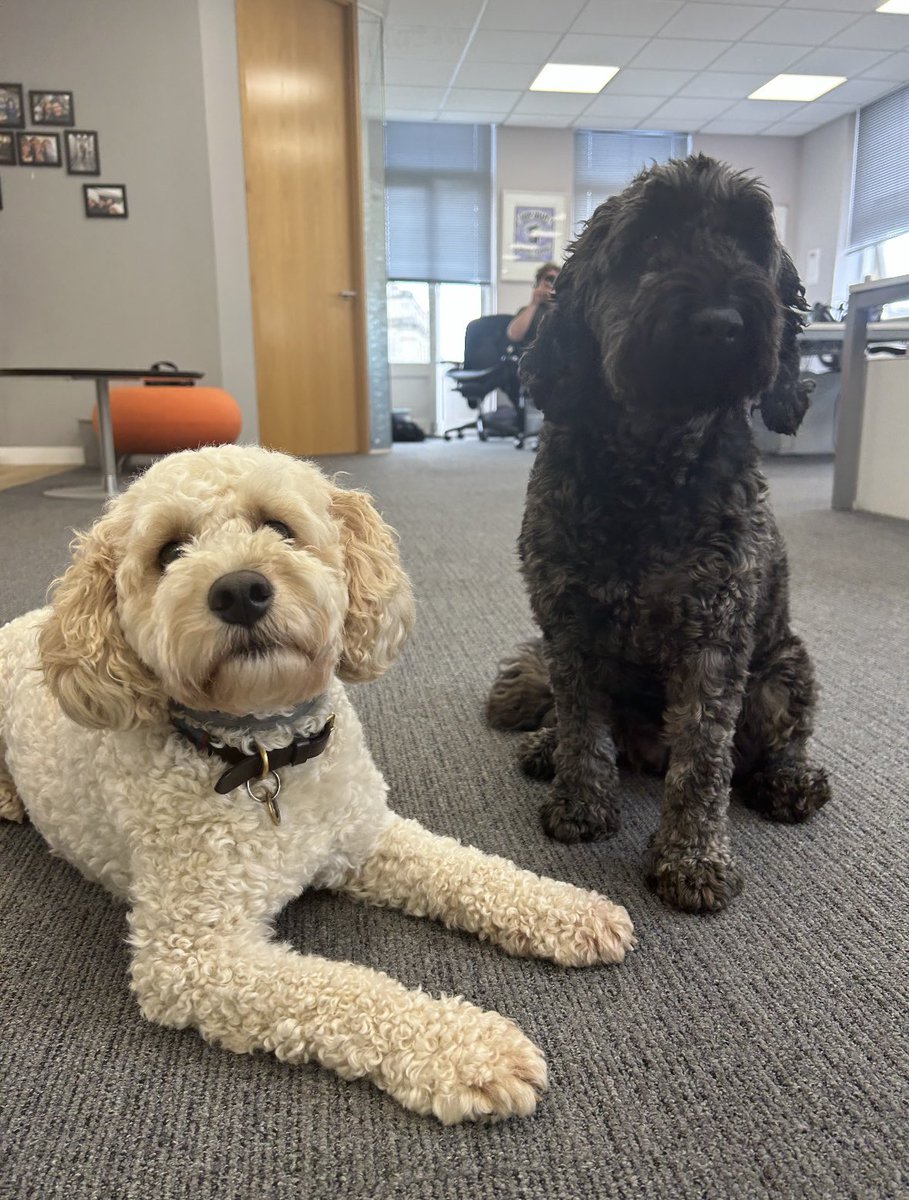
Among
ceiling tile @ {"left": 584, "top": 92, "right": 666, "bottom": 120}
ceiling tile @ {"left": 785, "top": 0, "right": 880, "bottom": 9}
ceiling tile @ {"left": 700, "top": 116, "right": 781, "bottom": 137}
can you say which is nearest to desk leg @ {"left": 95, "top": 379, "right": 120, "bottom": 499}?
ceiling tile @ {"left": 785, "top": 0, "right": 880, "bottom": 9}

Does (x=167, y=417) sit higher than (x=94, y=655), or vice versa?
(x=167, y=417)

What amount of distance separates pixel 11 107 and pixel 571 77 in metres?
4.99

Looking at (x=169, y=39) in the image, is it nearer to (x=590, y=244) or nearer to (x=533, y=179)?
(x=533, y=179)

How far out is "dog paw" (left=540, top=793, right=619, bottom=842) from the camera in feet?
4.29

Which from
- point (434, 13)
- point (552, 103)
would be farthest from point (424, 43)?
point (552, 103)

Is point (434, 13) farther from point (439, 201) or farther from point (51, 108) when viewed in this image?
point (439, 201)

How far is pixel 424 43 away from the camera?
6.98 metres

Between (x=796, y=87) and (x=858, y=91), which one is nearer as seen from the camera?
(x=796, y=87)

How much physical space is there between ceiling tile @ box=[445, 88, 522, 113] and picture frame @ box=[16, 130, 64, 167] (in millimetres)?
4032

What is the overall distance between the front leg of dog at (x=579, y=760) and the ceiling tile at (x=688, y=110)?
29.8ft

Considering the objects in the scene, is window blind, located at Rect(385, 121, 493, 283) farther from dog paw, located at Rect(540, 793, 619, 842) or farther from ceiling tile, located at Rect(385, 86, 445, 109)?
dog paw, located at Rect(540, 793, 619, 842)

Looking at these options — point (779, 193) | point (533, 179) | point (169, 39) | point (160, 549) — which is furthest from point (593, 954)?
point (779, 193)

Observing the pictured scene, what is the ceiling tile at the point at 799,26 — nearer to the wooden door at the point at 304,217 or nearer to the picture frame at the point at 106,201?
the wooden door at the point at 304,217

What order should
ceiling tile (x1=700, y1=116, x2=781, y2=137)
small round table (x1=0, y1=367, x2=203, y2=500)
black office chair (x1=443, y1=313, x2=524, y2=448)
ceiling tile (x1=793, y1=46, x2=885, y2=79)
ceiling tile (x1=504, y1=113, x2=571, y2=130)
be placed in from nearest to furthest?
small round table (x1=0, y1=367, x2=203, y2=500), ceiling tile (x1=793, y1=46, x2=885, y2=79), black office chair (x1=443, y1=313, x2=524, y2=448), ceiling tile (x1=504, y1=113, x2=571, y2=130), ceiling tile (x1=700, y1=116, x2=781, y2=137)
